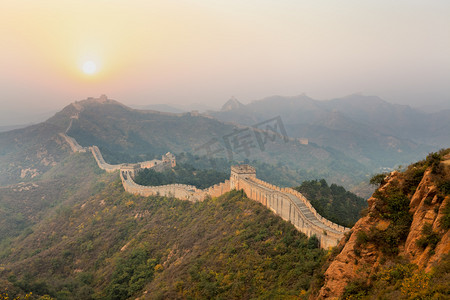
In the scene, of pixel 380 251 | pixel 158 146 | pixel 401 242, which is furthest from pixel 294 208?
pixel 158 146

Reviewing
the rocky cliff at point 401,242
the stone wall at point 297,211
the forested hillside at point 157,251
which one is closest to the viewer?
the rocky cliff at point 401,242

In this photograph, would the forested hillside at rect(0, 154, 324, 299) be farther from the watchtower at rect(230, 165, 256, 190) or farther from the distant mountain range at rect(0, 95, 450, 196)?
the distant mountain range at rect(0, 95, 450, 196)

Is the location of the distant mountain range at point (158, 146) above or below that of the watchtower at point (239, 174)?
below

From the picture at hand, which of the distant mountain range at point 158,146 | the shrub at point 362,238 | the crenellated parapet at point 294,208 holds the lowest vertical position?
the distant mountain range at point 158,146

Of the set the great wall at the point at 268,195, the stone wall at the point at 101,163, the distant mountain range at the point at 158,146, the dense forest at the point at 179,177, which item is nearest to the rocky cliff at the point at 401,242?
the great wall at the point at 268,195

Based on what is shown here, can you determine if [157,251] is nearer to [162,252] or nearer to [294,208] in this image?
[162,252]

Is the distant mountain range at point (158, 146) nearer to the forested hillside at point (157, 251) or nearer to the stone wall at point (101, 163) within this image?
the stone wall at point (101, 163)
